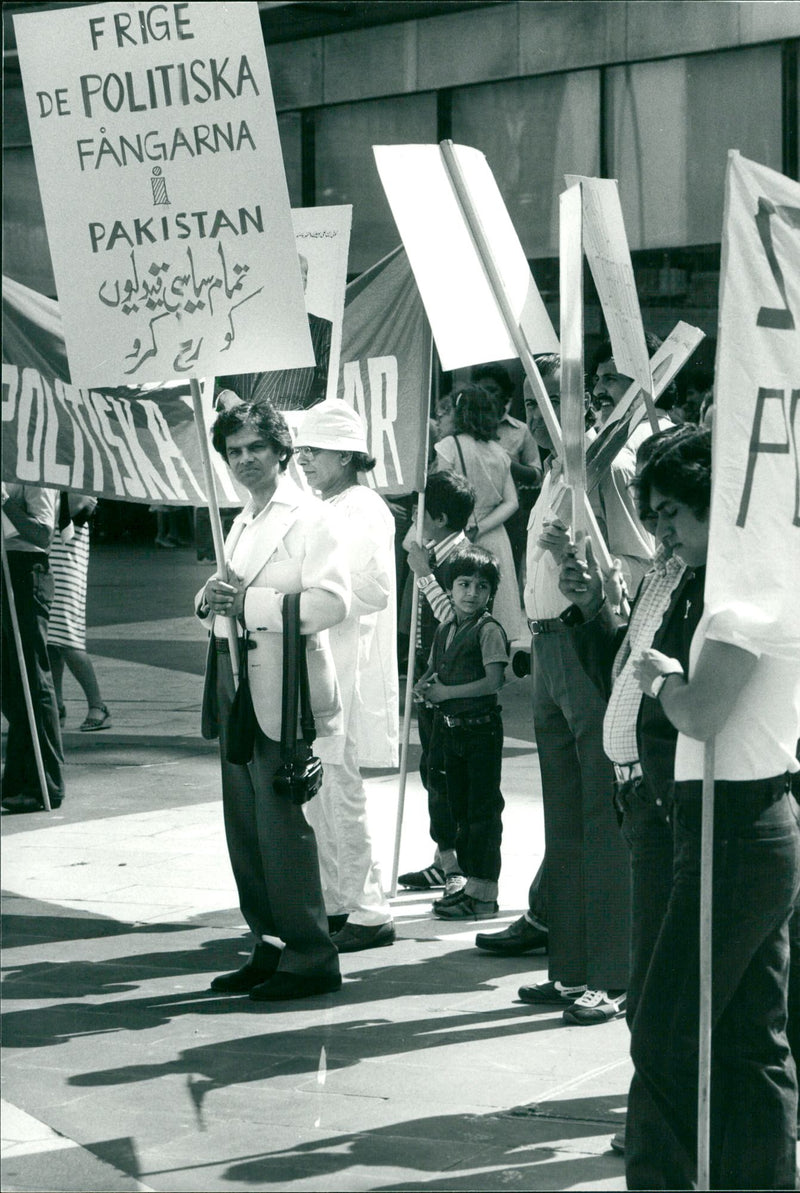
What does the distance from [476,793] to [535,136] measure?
11.7m

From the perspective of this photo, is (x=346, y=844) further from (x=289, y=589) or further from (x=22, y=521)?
(x=22, y=521)

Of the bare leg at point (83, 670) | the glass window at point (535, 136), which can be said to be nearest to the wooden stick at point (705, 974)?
the bare leg at point (83, 670)

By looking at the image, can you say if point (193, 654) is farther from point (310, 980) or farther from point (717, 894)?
point (717, 894)

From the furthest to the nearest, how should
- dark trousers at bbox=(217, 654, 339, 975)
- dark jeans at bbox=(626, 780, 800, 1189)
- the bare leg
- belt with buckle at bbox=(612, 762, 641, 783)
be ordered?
1. the bare leg
2. dark trousers at bbox=(217, 654, 339, 975)
3. belt with buckle at bbox=(612, 762, 641, 783)
4. dark jeans at bbox=(626, 780, 800, 1189)

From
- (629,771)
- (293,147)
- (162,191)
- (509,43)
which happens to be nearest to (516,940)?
(629,771)

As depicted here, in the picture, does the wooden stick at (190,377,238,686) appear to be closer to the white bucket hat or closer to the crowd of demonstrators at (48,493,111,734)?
the white bucket hat

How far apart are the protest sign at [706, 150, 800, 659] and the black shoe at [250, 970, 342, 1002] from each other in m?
2.82

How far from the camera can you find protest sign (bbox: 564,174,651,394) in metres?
4.88

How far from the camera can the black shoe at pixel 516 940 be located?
652 centimetres

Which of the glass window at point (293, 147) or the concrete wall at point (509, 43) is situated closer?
the concrete wall at point (509, 43)

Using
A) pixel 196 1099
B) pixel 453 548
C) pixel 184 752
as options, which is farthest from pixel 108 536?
pixel 196 1099

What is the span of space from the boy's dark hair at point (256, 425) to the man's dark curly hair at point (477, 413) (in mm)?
3837

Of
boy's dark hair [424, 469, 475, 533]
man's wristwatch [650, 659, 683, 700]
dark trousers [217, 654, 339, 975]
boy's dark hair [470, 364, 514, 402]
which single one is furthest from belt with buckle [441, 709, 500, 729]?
boy's dark hair [470, 364, 514, 402]

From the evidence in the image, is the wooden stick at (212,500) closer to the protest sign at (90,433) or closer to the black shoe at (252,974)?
the black shoe at (252,974)
